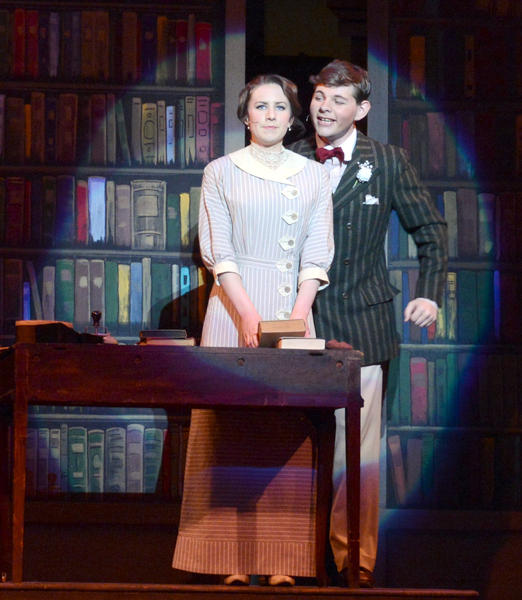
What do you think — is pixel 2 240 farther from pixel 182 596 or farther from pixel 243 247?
pixel 182 596

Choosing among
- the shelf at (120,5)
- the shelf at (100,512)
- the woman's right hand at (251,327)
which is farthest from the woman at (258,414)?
the shelf at (120,5)

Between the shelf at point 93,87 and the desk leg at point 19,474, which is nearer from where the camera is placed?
the desk leg at point 19,474

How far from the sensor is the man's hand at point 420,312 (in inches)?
96.6

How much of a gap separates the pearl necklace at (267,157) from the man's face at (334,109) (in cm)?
32

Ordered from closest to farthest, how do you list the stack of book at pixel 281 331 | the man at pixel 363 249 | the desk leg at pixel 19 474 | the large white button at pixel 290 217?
the desk leg at pixel 19 474
the stack of book at pixel 281 331
the large white button at pixel 290 217
the man at pixel 363 249

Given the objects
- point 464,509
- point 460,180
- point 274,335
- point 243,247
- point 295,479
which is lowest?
point 464,509

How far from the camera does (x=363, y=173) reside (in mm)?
2658

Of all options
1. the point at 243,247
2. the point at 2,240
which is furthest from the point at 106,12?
the point at 243,247

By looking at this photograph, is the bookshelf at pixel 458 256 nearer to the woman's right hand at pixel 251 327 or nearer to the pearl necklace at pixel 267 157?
the pearl necklace at pixel 267 157

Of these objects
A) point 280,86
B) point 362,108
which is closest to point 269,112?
point 280,86

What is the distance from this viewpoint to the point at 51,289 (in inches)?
128

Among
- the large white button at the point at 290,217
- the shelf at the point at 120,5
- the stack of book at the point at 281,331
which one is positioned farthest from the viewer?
the shelf at the point at 120,5

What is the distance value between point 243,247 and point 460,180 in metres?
1.32

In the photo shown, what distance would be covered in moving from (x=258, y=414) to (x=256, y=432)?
0.05 m
